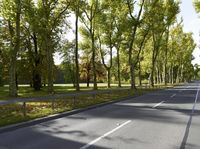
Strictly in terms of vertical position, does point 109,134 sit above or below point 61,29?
below

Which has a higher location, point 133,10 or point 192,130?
point 133,10

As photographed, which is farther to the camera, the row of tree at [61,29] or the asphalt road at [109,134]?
the row of tree at [61,29]

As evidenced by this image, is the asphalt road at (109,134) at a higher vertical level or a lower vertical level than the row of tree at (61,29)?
lower

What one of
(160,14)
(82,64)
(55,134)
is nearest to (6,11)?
(55,134)

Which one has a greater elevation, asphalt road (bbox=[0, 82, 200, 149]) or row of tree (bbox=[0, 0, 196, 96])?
row of tree (bbox=[0, 0, 196, 96])

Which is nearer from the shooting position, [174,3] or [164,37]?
[174,3]

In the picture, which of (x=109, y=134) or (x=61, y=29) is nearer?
(x=109, y=134)

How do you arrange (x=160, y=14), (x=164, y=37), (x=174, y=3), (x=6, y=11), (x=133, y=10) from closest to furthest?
1. (x=6, y=11)
2. (x=133, y=10)
3. (x=160, y=14)
4. (x=174, y=3)
5. (x=164, y=37)

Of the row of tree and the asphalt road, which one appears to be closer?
the asphalt road

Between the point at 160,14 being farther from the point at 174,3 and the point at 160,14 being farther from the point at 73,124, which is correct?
the point at 73,124

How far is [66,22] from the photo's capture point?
136 ft

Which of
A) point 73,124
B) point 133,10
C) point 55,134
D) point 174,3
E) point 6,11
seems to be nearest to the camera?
point 55,134

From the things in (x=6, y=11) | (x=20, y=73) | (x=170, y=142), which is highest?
(x=6, y=11)

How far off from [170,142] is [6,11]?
22.6m
